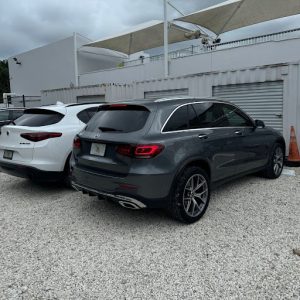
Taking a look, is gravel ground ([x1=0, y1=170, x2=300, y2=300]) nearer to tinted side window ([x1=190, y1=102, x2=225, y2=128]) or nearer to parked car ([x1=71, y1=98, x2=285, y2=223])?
parked car ([x1=71, y1=98, x2=285, y2=223])

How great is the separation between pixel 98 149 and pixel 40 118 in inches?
81.6

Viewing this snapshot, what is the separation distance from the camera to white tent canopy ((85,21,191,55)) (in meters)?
21.3

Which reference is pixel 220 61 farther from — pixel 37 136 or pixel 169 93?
pixel 37 136

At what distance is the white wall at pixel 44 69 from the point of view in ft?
81.8

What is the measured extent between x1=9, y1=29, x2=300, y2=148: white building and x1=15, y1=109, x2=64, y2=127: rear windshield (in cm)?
499

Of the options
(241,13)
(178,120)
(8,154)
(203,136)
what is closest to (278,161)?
(203,136)

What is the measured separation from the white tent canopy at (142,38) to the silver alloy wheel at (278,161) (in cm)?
1564

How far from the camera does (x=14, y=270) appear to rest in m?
3.27

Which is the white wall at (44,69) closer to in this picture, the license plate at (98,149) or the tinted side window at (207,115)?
the tinted side window at (207,115)

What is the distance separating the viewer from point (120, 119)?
4367 millimetres

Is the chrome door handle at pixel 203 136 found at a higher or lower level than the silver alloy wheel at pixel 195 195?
higher

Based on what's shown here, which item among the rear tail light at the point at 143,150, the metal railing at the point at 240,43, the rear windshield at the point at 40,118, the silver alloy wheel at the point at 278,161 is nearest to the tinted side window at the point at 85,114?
the rear windshield at the point at 40,118

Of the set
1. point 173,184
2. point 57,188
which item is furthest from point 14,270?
point 57,188

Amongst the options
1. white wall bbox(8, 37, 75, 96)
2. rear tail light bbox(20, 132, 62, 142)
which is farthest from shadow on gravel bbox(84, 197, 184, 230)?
white wall bbox(8, 37, 75, 96)
